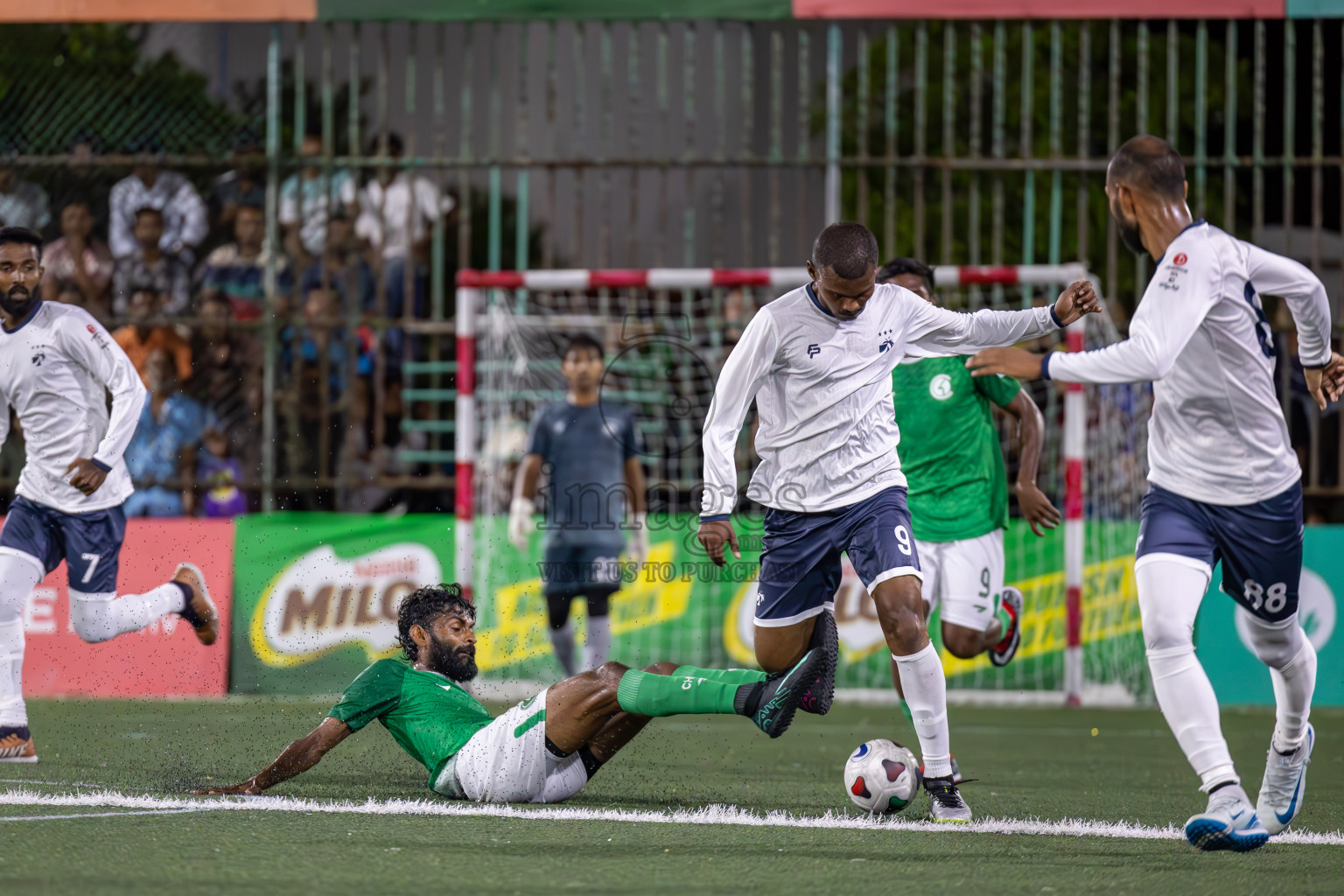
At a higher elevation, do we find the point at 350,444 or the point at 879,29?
the point at 879,29

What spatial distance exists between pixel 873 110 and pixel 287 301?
5.97 m

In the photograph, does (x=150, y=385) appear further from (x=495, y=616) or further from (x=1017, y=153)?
(x=1017, y=153)

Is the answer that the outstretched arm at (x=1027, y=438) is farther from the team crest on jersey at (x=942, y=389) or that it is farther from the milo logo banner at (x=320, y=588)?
the milo logo banner at (x=320, y=588)

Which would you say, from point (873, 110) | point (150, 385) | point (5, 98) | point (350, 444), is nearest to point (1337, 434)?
point (873, 110)

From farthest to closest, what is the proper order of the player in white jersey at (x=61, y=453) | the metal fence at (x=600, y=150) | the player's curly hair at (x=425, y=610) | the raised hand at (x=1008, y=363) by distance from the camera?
the metal fence at (x=600, y=150), the player in white jersey at (x=61, y=453), the player's curly hair at (x=425, y=610), the raised hand at (x=1008, y=363)

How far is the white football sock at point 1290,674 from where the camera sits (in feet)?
17.0

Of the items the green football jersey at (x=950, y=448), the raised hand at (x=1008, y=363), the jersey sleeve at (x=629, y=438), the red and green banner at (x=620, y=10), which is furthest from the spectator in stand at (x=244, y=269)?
the raised hand at (x=1008, y=363)

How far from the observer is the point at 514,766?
18.4 ft

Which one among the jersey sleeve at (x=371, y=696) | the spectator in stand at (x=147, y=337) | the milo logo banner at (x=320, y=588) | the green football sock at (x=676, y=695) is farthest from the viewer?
the spectator in stand at (x=147, y=337)

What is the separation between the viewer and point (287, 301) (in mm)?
11953

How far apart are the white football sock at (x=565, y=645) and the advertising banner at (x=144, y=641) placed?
90.9 inches

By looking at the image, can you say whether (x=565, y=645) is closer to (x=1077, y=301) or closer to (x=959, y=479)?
(x=959, y=479)

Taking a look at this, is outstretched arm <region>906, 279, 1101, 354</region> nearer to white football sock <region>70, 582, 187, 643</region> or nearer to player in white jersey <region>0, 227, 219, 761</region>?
player in white jersey <region>0, 227, 219, 761</region>

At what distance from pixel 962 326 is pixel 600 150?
6316mm
